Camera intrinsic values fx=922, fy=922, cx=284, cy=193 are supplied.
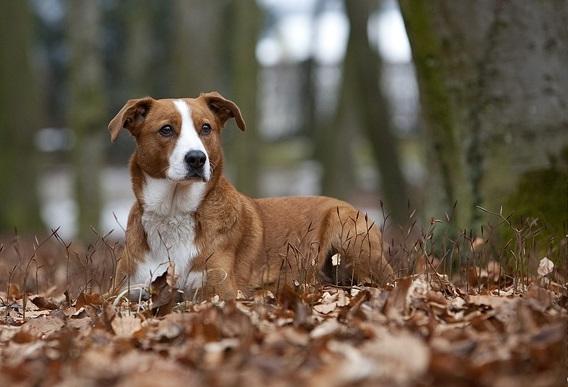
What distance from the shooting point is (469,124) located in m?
7.32

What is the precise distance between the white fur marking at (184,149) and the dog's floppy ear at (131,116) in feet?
1.16

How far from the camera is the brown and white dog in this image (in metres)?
6.12

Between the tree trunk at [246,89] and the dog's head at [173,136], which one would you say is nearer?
the dog's head at [173,136]

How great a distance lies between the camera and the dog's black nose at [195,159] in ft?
19.8

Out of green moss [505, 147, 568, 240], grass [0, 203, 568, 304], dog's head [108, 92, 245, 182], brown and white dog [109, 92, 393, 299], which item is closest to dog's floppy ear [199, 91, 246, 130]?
brown and white dog [109, 92, 393, 299]

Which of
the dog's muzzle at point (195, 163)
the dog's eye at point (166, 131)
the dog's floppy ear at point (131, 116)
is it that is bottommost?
the dog's muzzle at point (195, 163)

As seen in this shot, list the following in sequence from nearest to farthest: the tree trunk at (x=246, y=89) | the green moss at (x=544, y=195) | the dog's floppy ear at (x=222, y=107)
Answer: the dog's floppy ear at (x=222, y=107) → the green moss at (x=544, y=195) → the tree trunk at (x=246, y=89)

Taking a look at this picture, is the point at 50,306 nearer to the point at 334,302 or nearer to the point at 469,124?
the point at 334,302

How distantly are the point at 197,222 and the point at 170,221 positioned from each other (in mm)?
185

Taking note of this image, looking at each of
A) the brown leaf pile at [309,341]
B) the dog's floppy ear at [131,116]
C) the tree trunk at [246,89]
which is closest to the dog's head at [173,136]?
the dog's floppy ear at [131,116]

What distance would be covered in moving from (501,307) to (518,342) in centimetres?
79

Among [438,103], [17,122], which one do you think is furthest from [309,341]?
[17,122]

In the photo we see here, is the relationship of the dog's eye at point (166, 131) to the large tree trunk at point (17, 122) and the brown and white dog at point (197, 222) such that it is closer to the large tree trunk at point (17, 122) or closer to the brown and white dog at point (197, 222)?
the brown and white dog at point (197, 222)

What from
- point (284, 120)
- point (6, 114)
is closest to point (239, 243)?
point (6, 114)
